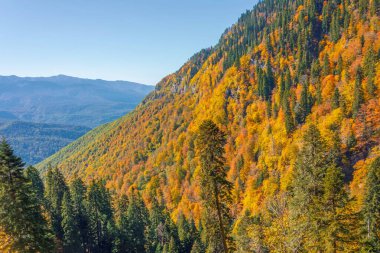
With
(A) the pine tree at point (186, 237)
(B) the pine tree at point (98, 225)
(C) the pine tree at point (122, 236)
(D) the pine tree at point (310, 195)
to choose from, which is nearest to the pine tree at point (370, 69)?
(A) the pine tree at point (186, 237)

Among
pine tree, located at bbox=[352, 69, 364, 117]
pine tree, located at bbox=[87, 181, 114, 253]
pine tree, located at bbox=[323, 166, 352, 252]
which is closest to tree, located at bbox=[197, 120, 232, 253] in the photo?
pine tree, located at bbox=[323, 166, 352, 252]

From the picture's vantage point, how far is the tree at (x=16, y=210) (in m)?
22.0

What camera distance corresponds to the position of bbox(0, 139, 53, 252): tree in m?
22.0

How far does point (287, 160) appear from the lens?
121m

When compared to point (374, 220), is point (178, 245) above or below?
below

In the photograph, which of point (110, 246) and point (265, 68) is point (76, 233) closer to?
point (110, 246)

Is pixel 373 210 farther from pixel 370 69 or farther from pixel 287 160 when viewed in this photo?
pixel 370 69

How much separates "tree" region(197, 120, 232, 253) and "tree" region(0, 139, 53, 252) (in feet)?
47.3

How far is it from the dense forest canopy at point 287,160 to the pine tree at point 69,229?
3.35 m

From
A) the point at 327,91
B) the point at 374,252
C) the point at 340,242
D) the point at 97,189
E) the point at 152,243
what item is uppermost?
the point at 327,91

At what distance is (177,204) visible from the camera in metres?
162

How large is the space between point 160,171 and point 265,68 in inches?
3895

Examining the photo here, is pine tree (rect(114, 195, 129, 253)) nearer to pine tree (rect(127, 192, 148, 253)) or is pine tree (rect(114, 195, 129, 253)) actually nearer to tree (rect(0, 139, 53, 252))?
pine tree (rect(127, 192, 148, 253))

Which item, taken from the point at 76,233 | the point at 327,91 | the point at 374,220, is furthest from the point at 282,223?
the point at 327,91
